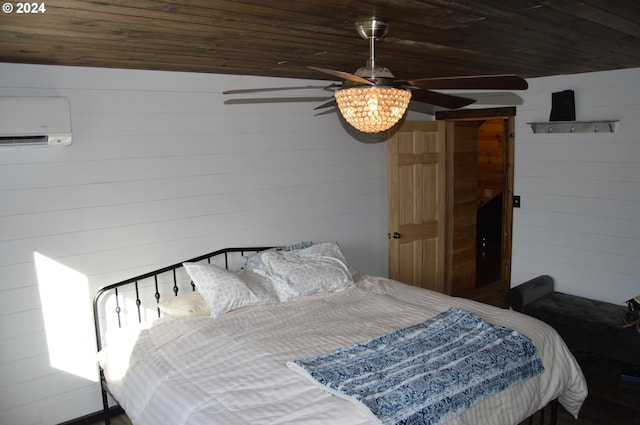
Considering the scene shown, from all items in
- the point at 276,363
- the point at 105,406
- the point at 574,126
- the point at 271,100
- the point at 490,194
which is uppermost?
the point at 271,100

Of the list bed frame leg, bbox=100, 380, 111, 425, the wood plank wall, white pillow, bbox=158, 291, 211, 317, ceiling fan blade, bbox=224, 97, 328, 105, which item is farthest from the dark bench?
bed frame leg, bbox=100, 380, 111, 425

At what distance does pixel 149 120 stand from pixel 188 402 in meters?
1.96

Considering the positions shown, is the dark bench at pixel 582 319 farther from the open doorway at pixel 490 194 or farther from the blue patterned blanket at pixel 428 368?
the open doorway at pixel 490 194

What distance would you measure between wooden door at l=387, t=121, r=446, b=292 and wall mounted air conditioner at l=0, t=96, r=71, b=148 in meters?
2.77

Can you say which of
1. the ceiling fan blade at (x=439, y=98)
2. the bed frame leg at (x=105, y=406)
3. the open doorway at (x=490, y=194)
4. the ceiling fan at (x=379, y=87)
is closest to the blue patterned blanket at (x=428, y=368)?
the ceiling fan at (x=379, y=87)

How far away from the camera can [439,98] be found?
8.55 ft

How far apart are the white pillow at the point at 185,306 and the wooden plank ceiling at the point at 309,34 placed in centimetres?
153

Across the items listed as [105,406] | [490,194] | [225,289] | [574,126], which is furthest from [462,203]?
[105,406]

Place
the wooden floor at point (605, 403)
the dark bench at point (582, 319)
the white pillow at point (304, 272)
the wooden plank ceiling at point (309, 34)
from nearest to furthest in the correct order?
the wooden plank ceiling at point (309, 34)
the wooden floor at point (605, 403)
the white pillow at point (304, 272)
the dark bench at point (582, 319)

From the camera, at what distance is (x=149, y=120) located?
3.52 meters

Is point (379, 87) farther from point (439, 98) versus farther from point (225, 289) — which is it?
point (225, 289)

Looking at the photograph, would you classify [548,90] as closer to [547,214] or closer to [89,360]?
[547,214]

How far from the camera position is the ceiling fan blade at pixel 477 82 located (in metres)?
2.11

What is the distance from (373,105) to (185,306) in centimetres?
190
